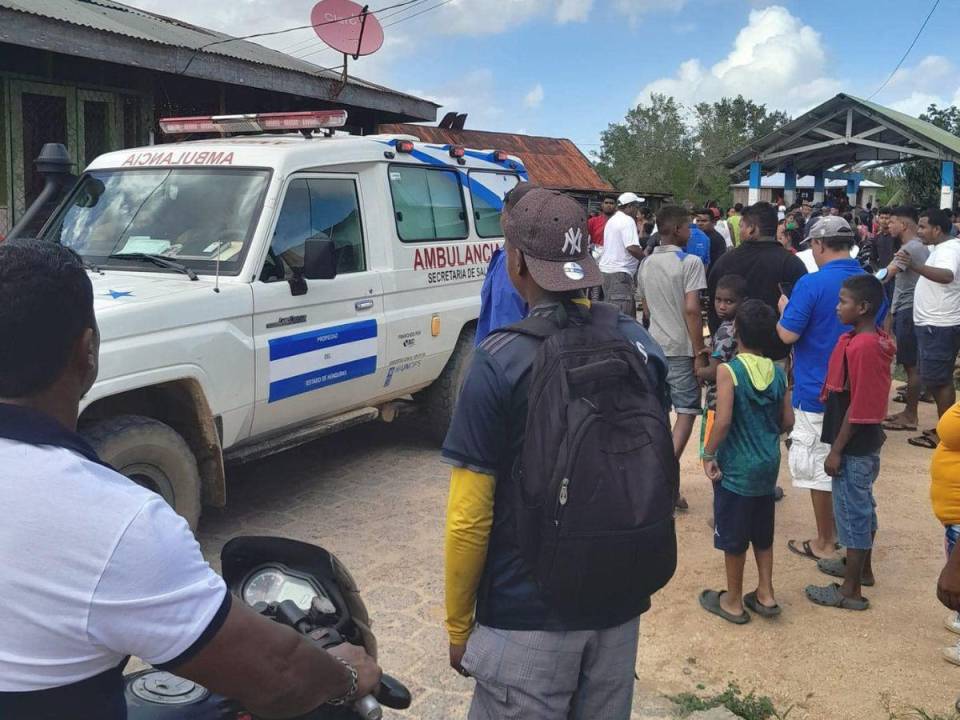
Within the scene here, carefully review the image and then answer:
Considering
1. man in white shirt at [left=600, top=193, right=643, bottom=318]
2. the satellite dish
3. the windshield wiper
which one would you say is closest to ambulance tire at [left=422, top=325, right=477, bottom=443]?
the windshield wiper

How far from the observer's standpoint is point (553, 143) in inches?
1017

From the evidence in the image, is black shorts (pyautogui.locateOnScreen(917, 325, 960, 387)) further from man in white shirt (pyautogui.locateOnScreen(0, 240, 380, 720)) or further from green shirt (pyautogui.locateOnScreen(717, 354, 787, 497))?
man in white shirt (pyautogui.locateOnScreen(0, 240, 380, 720))

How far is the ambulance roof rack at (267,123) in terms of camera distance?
5281 mm

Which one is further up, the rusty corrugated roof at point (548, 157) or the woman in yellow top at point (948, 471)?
the rusty corrugated roof at point (548, 157)

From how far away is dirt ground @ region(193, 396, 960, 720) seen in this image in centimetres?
345

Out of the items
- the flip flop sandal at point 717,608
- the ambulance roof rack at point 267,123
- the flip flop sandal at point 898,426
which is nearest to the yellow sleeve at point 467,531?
the flip flop sandal at point 717,608

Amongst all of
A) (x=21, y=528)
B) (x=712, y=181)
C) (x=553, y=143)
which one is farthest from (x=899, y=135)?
(x=712, y=181)

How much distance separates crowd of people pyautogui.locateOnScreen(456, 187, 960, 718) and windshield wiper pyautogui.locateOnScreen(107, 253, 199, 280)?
1.58 metres

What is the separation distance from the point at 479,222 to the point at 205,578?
217 inches

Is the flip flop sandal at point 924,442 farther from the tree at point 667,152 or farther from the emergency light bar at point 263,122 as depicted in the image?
the tree at point 667,152

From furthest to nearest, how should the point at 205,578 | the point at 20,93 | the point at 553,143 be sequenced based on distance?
the point at 553,143
the point at 20,93
the point at 205,578

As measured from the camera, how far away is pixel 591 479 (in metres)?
1.84

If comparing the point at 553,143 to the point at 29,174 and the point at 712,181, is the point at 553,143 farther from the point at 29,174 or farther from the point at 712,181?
the point at 712,181

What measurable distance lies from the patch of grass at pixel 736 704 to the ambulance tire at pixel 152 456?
91.7 inches
